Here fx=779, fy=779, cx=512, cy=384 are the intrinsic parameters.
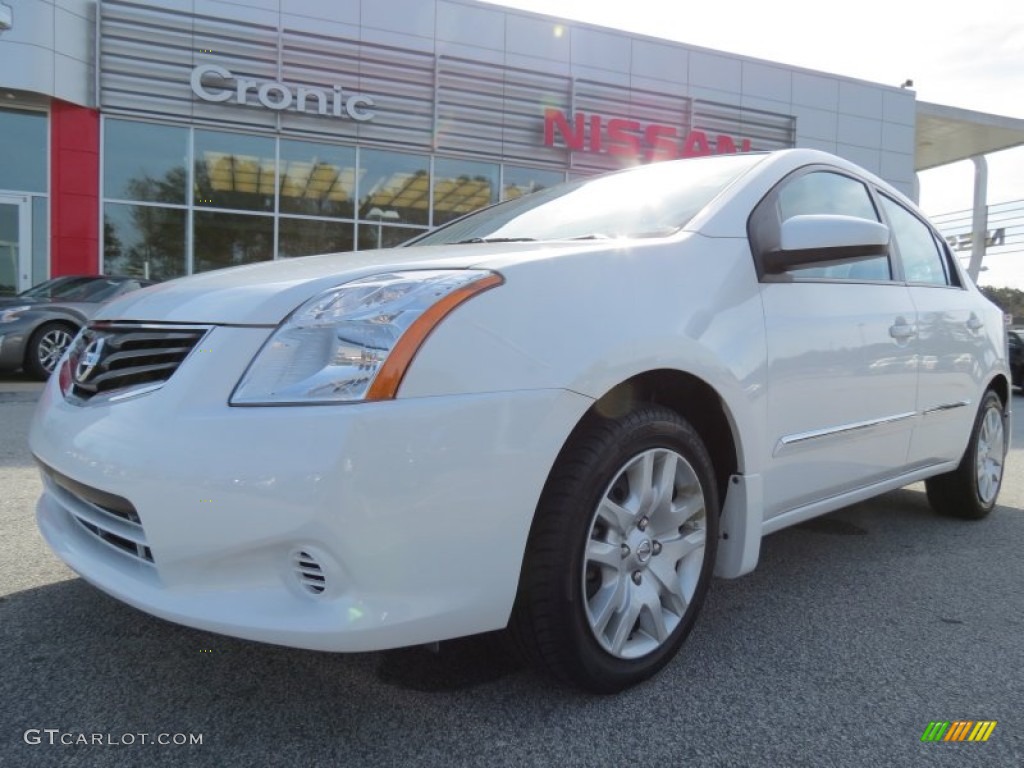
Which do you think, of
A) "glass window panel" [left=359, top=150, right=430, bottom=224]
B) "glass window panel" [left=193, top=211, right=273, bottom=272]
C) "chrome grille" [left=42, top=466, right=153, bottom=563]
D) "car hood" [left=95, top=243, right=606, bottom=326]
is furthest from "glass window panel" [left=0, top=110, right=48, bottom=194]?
"chrome grille" [left=42, top=466, right=153, bottom=563]

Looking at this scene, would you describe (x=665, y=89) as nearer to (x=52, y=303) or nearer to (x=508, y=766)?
(x=52, y=303)

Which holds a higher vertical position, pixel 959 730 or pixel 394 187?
pixel 394 187

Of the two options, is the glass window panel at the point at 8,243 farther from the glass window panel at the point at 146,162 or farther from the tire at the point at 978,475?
the tire at the point at 978,475

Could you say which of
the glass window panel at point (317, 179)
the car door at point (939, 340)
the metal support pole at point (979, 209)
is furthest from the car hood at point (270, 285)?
the metal support pole at point (979, 209)

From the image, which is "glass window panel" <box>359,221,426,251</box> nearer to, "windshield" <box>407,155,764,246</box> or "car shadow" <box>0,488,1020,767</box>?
"windshield" <box>407,155,764,246</box>

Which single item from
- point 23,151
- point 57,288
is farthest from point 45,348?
point 23,151

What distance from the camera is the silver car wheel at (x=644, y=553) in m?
1.94

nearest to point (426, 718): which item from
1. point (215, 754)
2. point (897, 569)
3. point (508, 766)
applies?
point (508, 766)

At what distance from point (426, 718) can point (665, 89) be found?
16461 mm

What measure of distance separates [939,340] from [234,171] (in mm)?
12605

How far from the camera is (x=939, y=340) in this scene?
328 centimetres

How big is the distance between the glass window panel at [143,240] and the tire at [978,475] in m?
12.2

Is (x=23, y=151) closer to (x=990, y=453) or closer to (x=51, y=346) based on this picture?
(x=51, y=346)

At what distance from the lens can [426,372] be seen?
1.62m
